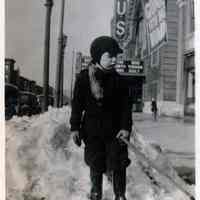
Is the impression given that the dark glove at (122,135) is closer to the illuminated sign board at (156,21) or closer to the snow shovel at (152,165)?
the snow shovel at (152,165)

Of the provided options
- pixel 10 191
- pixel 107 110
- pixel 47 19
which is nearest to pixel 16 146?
pixel 10 191

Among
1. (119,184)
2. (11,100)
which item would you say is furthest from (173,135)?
(11,100)

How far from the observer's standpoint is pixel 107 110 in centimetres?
151

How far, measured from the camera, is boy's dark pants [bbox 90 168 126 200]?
1.48m

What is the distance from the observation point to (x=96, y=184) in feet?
4.87

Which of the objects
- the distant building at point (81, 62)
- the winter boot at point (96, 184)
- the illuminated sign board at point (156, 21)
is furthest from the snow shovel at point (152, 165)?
the illuminated sign board at point (156, 21)

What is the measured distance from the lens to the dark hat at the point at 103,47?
1.51m

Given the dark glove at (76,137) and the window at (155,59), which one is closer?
the dark glove at (76,137)

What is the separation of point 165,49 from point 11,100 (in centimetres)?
71

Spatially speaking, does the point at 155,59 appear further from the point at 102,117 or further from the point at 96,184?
the point at 96,184

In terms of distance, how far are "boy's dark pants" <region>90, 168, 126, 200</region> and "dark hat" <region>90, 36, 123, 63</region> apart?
18.2 inches

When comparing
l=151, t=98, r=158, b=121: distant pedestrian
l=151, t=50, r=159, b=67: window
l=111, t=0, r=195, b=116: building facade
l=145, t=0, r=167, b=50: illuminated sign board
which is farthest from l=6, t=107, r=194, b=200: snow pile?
l=145, t=0, r=167, b=50: illuminated sign board

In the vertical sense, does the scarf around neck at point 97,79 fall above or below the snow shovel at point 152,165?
above

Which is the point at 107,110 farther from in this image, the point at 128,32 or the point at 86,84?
the point at 128,32
